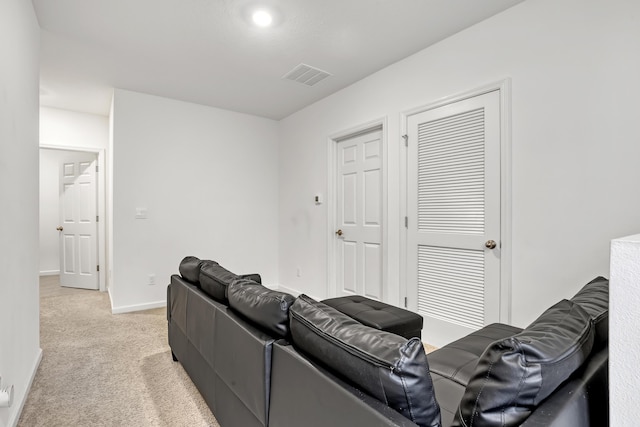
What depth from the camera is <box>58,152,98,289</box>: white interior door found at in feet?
16.1

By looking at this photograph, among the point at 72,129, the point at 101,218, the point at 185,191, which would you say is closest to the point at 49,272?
the point at 101,218

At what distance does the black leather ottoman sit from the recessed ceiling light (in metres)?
2.15

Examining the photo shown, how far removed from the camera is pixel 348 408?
0.86 m

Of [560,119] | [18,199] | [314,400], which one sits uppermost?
[560,119]

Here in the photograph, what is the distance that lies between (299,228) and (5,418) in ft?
10.6

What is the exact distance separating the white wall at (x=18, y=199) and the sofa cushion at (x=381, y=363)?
1569mm

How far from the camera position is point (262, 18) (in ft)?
7.83

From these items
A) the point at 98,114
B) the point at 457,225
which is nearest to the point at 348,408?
the point at 457,225

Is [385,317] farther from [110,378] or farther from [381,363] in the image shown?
[110,378]

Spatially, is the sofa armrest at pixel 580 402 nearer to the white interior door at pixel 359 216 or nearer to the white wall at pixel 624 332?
the white wall at pixel 624 332

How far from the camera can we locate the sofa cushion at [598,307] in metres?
1.11

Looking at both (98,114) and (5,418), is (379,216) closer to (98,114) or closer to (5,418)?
(5,418)

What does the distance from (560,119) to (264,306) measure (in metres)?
2.09

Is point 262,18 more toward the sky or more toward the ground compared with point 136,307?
more toward the sky
